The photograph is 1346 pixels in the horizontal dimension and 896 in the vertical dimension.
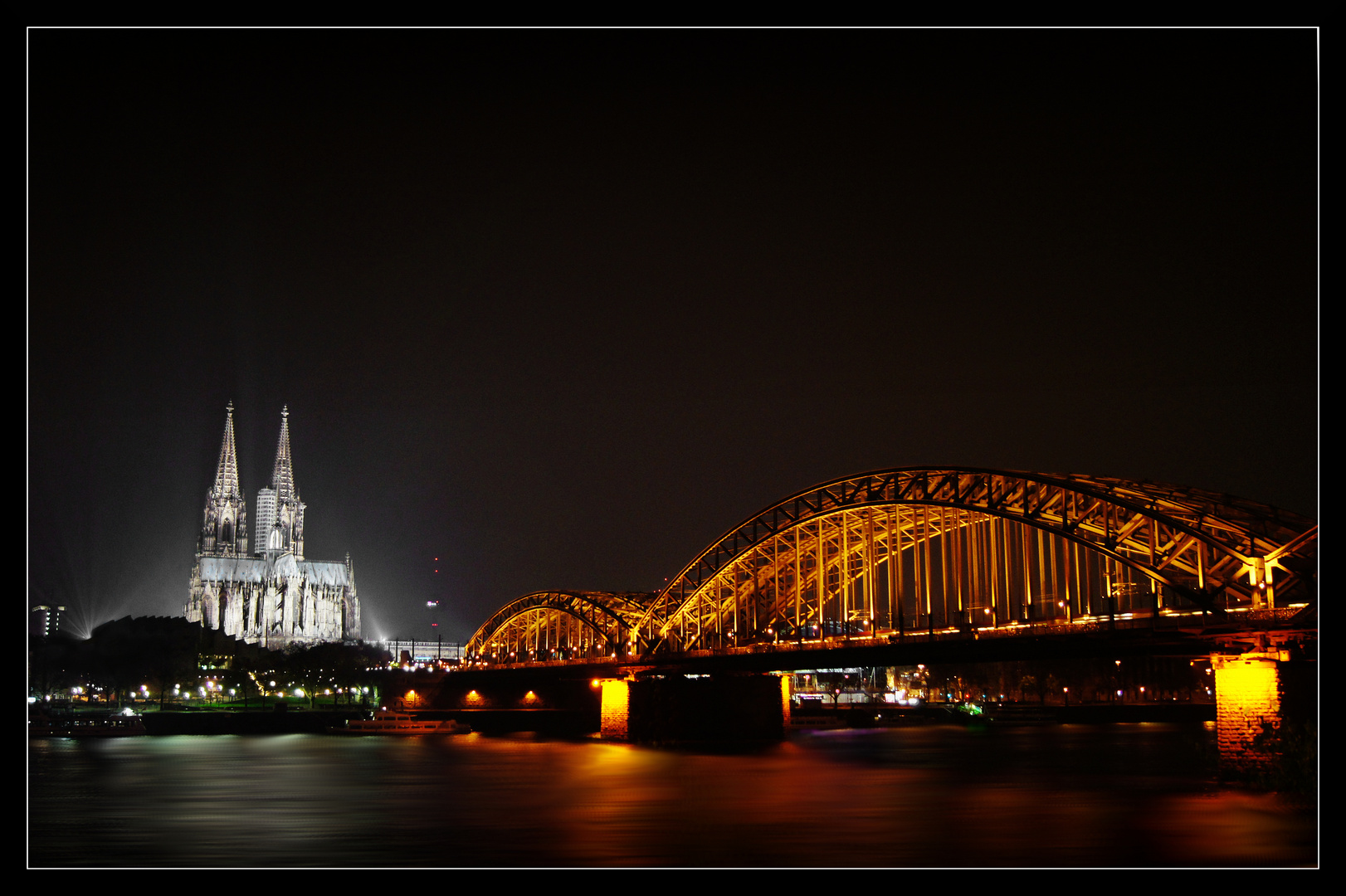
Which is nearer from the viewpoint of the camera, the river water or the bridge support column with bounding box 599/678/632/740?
the river water

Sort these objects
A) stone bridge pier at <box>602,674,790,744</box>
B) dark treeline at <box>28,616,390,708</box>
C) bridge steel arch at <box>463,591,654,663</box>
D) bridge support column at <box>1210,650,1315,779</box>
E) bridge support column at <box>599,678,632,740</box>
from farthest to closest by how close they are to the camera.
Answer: dark treeline at <box>28,616,390,708</box> < bridge steel arch at <box>463,591,654,663</box> < bridge support column at <box>599,678,632,740</box> < stone bridge pier at <box>602,674,790,744</box> < bridge support column at <box>1210,650,1315,779</box>

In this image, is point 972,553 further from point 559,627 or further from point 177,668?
point 177,668

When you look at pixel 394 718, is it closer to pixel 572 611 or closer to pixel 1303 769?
pixel 572 611

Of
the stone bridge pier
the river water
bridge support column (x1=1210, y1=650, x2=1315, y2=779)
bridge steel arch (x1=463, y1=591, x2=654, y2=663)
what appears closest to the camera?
the river water

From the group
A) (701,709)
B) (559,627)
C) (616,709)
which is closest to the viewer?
(701,709)

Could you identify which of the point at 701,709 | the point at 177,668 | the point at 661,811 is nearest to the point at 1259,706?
the point at 661,811

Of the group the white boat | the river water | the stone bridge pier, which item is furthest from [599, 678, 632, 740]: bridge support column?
the white boat

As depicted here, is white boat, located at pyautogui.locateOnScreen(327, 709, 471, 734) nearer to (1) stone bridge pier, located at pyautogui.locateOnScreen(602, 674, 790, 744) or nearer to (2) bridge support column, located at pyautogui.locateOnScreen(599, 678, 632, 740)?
(2) bridge support column, located at pyautogui.locateOnScreen(599, 678, 632, 740)
